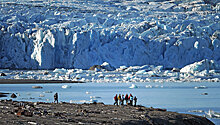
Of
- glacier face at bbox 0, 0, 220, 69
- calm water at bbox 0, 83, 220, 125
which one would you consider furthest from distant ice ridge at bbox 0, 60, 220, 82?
calm water at bbox 0, 83, 220, 125

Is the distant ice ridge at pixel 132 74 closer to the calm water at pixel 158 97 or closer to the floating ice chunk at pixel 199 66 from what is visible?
the floating ice chunk at pixel 199 66

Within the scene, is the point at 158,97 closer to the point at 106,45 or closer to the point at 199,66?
the point at 199,66

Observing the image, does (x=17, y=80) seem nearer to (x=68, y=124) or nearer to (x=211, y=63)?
(x=211, y=63)

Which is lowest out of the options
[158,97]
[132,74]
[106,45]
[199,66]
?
[158,97]

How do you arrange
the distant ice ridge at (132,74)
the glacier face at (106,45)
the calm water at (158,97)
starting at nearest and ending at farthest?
the calm water at (158,97)
the distant ice ridge at (132,74)
the glacier face at (106,45)

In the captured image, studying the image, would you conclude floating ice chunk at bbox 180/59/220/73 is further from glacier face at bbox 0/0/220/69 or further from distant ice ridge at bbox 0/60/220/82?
glacier face at bbox 0/0/220/69

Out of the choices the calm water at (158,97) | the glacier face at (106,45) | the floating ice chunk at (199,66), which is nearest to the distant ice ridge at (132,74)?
the floating ice chunk at (199,66)

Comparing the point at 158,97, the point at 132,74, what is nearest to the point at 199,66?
the point at 132,74

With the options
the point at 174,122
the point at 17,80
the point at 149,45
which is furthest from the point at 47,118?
the point at 149,45

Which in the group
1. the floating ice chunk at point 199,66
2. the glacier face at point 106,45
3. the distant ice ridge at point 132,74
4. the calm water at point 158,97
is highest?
the glacier face at point 106,45

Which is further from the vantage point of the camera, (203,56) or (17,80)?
(203,56)

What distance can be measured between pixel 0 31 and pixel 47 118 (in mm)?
26363

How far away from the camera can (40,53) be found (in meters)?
30.2

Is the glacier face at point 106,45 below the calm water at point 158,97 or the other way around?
the other way around
